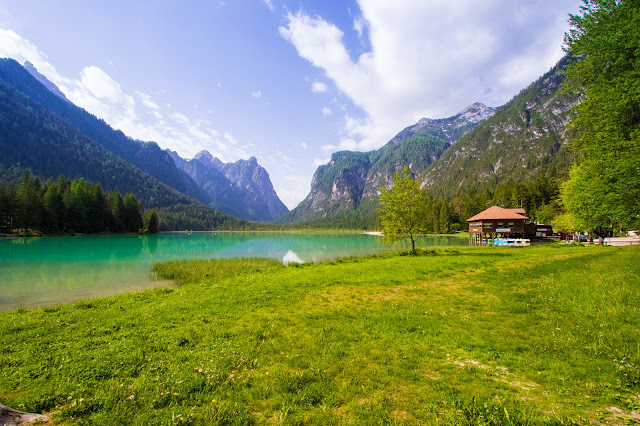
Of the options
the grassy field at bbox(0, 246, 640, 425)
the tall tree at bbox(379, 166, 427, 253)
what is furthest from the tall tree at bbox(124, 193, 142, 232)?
the grassy field at bbox(0, 246, 640, 425)

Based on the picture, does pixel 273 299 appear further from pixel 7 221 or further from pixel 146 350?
pixel 7 221

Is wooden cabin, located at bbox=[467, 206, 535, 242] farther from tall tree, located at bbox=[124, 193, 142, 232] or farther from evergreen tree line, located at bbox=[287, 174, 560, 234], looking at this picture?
tall tree, located at bbox=[124, 193, 142, 232]

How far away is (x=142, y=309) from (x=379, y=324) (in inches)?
396

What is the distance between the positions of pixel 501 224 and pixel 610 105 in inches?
2267

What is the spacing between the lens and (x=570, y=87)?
53.3ft

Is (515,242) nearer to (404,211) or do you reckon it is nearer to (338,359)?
(404,211)

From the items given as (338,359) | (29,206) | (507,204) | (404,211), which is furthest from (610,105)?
(29,206)

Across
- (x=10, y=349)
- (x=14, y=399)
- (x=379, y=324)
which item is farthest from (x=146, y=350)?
(x=379, y=324)

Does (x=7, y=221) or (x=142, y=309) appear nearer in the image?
(x=142, y=309)

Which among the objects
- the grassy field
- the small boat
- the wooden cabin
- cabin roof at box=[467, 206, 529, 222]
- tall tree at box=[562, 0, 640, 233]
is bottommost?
the small boat

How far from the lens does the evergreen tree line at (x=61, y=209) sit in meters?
71.6

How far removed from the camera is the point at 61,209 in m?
79.8

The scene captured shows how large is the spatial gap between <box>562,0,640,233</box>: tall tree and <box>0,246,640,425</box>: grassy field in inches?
163

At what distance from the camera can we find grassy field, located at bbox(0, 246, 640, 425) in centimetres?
439
